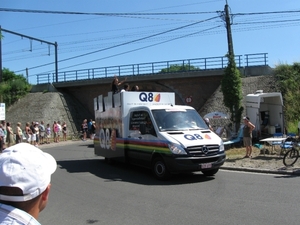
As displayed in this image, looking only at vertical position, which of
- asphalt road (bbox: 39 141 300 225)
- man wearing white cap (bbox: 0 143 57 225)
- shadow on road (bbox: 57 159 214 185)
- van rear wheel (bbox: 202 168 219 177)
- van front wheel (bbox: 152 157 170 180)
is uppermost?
man wearing white cap (bbox: 0 143 57 225)

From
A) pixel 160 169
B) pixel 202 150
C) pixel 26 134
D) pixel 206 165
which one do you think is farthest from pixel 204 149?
pixel 26 134

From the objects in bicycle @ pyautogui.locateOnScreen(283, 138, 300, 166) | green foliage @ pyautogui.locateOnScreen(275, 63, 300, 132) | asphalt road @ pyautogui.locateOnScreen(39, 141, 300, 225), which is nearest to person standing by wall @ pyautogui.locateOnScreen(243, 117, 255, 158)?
bicycle @ pyautogui.locateOnScreen(283, 138, 300, 166)

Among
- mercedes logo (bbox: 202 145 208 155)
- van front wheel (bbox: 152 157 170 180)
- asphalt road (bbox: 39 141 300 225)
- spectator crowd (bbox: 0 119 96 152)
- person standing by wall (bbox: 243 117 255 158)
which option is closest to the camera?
asphalt road (bbox: 39 141 300 225)

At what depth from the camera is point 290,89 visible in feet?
80.7

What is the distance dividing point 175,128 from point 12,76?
48.3m

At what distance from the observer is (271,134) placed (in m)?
18.8

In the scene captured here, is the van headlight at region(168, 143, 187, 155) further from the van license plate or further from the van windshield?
the van windshield

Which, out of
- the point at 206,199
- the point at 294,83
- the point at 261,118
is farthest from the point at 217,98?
the point at 206,199

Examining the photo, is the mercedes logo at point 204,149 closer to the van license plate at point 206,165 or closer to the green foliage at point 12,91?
the van license plate at point 206,165

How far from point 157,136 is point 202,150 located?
146 centimetres

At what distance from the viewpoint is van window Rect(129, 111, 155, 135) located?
11.1 meters

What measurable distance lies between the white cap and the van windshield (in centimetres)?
888

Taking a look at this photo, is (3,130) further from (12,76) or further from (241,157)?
(12,76)

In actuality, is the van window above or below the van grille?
above
